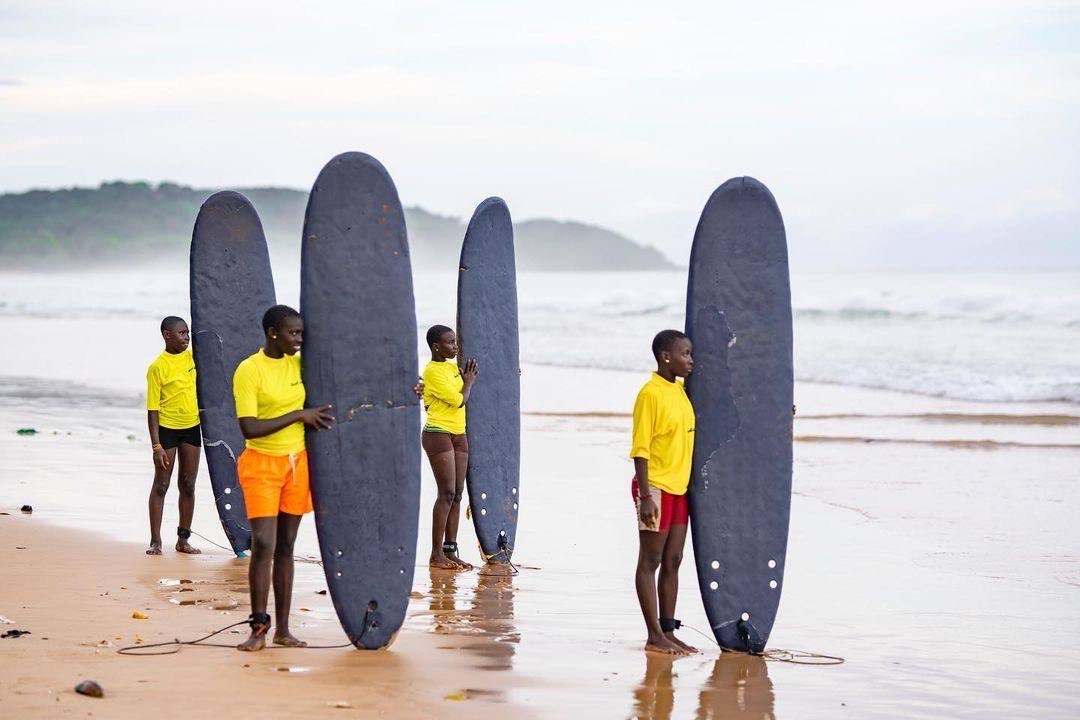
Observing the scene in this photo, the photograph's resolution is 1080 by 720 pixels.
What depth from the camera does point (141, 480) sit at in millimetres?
10953

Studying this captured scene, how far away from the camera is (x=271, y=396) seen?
17.9 feet

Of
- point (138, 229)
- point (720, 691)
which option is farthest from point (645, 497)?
point (138, 229)

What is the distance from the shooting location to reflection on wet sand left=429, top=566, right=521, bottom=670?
5.81 m

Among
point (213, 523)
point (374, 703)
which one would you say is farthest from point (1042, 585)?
point (213, 523)

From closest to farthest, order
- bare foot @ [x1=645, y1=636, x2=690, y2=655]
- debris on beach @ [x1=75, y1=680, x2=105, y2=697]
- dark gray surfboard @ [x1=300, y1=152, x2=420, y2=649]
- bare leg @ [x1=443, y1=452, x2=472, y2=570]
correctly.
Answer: debris on beach @ [x1=75, y1=680, x2=105, y2=697] < dark gray surfboard @ [x1=300, y1=152, x2=420, y2=649] < bare foot @ [x1=645, y1=636, x2=690, y2=655] < bare leg @ [x1=443, y1=452, x2=472, y2=570]

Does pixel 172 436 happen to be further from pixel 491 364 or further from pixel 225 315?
pixel 491 364

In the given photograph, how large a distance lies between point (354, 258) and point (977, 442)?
35.8 feet

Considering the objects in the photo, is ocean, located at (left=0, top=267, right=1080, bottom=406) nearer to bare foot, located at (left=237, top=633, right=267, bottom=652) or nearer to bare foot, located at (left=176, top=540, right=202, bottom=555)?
bare foot, located at (left=176, top=540, right=202, bottom=555)

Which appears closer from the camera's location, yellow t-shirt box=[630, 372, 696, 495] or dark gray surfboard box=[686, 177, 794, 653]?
yellow t-shirt box=[630, 372, 696, 495]

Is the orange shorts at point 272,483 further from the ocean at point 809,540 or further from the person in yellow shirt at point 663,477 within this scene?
the person in yellow shirt at point 663,477

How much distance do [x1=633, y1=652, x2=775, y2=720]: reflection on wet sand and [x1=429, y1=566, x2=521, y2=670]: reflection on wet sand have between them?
64 cm

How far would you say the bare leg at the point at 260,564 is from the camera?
5465mm

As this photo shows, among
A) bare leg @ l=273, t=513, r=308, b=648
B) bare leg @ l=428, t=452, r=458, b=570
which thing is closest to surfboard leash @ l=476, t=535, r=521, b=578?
bare leg @ l=428, t=452, r=458, b=570

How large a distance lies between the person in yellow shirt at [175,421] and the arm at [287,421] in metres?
2.67
